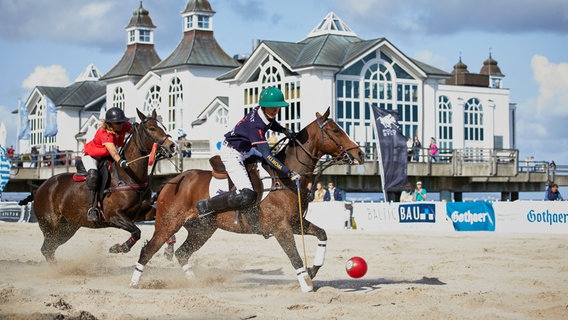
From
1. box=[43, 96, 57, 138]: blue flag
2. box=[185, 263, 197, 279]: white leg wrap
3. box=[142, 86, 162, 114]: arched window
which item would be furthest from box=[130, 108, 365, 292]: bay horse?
box=[142, 86, 162, 114]: arched window

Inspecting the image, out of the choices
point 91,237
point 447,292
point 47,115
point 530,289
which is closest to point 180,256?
point 447,292

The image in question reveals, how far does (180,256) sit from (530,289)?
466cm

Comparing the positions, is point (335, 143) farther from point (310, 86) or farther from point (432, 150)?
point (310, 86)

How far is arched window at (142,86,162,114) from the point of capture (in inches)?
2452

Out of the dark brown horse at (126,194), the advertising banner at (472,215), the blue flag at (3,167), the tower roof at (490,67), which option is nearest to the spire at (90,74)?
the tower roof at (490,67)

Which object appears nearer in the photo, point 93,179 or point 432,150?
point 93,179

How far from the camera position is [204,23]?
63156mm

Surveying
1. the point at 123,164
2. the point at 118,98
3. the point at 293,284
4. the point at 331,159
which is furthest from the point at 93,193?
the point at 118,98

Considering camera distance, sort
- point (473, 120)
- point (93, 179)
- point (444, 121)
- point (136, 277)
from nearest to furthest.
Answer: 1. point (136, 277)
2. point (93, 179)
3. point (444, 121)
4. point (473, 120)

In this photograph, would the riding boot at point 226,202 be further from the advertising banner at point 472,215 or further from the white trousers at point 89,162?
the advertising banner at point 472,215

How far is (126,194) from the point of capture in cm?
1354

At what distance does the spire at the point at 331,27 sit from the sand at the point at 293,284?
3482cm

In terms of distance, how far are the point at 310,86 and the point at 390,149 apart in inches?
610

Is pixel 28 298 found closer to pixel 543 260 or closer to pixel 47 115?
pixel 543 260
